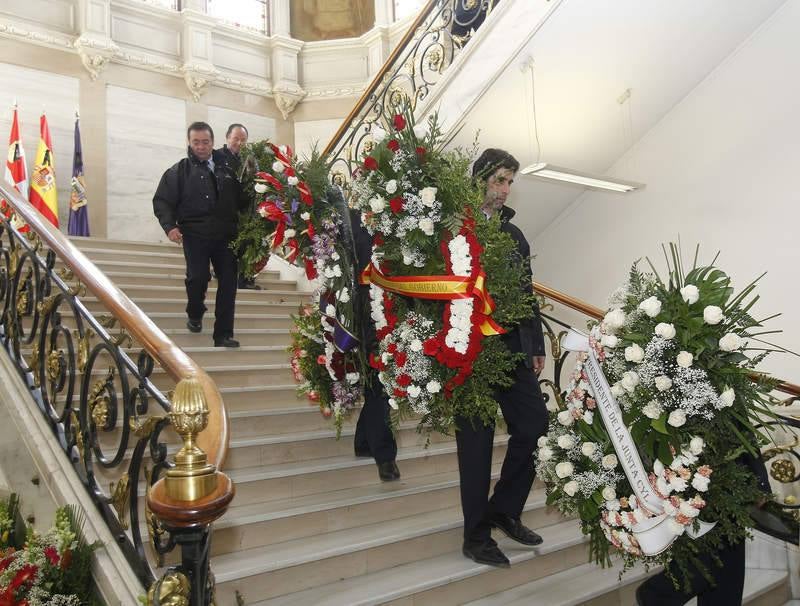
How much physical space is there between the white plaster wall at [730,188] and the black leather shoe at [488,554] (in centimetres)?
335

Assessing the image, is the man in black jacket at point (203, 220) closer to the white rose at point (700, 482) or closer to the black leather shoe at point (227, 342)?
the black leather shoe at point (227, 342)

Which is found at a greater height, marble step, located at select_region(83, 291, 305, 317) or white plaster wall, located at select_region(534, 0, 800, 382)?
white plaster wall, located at select_region(534, 0, 800, 382)

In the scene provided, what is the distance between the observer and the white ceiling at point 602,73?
507 cm

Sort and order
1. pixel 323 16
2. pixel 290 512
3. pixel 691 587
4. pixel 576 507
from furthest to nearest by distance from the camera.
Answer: pixel 323 16
pixel 290 512
pixel 576 507
pixel 691 587

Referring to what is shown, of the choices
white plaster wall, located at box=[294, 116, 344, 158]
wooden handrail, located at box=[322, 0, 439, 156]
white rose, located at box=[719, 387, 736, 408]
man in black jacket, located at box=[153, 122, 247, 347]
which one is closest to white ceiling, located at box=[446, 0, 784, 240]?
wooden handrail, located at box=[322, 0, 439, 156]

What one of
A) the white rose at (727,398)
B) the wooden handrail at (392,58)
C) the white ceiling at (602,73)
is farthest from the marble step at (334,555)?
the wooden handrail at (392,58)

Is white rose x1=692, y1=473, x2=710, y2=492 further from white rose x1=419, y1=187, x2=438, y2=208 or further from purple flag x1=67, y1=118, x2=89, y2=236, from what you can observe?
purple flag x1=67, y1=118, x2=89, y2=236

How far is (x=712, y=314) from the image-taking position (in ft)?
7.24

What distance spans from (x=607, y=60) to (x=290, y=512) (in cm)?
420

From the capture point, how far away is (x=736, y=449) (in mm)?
2240

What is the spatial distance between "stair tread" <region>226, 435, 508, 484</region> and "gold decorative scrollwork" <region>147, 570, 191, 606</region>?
1557 millimetres

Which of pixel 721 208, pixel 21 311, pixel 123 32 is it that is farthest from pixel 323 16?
pixel 21 311

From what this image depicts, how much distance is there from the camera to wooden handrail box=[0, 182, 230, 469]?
1965 mm

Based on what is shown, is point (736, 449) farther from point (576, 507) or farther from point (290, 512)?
point (290, 512)
